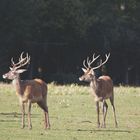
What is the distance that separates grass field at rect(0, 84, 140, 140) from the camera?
57.4 ft

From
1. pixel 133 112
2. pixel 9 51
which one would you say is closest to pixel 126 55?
pixel 9 51

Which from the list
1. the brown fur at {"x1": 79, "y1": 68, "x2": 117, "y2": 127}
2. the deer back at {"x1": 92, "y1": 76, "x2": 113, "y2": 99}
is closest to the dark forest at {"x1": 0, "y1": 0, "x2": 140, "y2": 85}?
the deer back at {"x1": 92, "y1": 76, "x2": 113, "y2": 99}

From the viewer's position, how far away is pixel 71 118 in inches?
884

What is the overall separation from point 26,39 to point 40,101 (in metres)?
34.8

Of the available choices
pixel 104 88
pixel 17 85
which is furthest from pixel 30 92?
pixel 104 88

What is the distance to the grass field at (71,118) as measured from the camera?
17500 mm

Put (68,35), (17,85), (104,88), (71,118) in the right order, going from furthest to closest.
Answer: (68,35) → (71,118) → (104,88) → (17,85)

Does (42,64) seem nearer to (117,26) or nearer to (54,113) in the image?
(117,26)

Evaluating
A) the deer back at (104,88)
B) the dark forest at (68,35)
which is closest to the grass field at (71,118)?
the deer back at (104,88)

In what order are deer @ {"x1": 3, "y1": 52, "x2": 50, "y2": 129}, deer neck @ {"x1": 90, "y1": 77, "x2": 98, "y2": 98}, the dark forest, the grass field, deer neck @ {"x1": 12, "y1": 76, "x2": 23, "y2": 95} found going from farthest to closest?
the dark forest, deer neck @ {"x1": 90, "y1": 77, "x2": 98, "y2": 98}, deer neck @ {"x1": 12, "y1": 76, "x2": 23, "y2": 95}, deer @ {"x1": 3, "y1": 52, "x2": 50, "y2": 129}, the grass field

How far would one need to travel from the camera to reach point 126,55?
60156 millimetres

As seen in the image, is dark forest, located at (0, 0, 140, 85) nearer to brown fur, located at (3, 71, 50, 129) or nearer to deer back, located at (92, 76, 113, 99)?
deer back, located at (92, 76, 113, 99)

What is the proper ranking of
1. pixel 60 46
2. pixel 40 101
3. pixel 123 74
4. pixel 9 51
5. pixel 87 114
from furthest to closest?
pixel 123 74
pixel 60 46
pixel 9 51
pixel 87 114
pixel 40 101

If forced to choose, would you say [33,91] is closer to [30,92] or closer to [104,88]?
[30,92]
